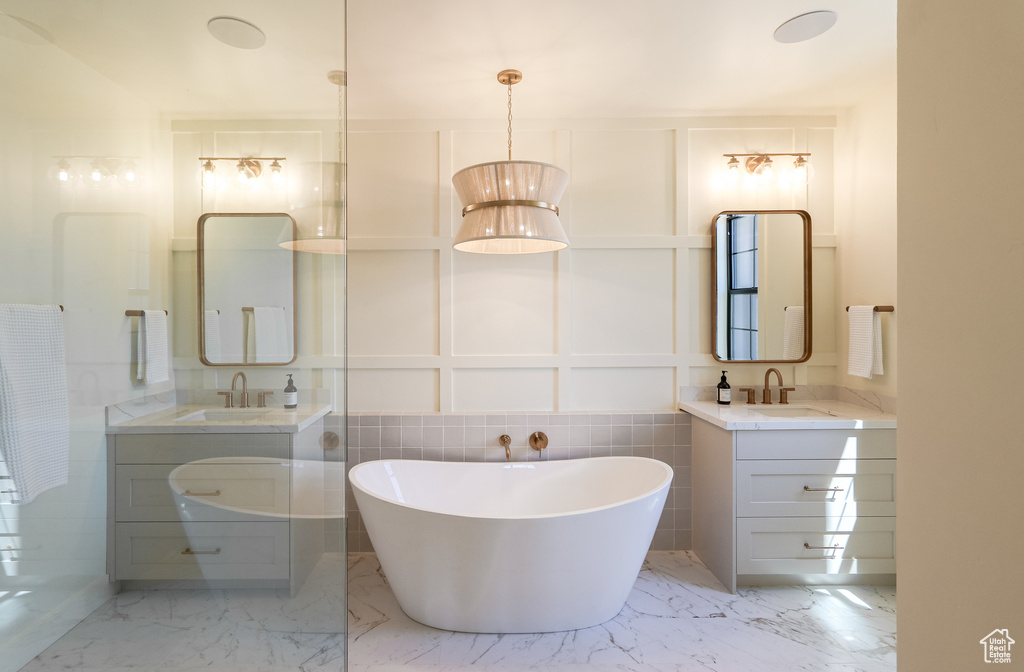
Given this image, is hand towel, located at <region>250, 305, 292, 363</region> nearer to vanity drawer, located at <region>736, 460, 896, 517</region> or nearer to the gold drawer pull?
the gold drawer pull

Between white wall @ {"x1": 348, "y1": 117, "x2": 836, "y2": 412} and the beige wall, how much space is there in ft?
7.64

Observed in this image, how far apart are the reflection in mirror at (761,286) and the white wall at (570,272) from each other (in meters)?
0.08

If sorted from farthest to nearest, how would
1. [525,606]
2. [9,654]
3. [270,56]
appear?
[525,606], [270,56], [9,654]

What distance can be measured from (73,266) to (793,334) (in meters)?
3.24

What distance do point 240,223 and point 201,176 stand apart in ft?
0.23

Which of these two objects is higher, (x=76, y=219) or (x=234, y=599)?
(x=76, y=219)

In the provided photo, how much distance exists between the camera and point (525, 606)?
6.81ft

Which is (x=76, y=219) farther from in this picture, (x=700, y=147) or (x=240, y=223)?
(x=700, y=147)

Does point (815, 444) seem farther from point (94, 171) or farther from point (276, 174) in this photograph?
point (94, 171)

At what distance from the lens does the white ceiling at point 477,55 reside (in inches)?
18.5

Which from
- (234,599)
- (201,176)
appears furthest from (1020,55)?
(234,599)

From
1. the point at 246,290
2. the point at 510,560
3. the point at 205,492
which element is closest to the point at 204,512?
the point at 205,492

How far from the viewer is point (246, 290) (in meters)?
0.58

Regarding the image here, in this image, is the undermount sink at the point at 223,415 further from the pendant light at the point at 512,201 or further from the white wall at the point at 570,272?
the white wall at the point at 570,272
